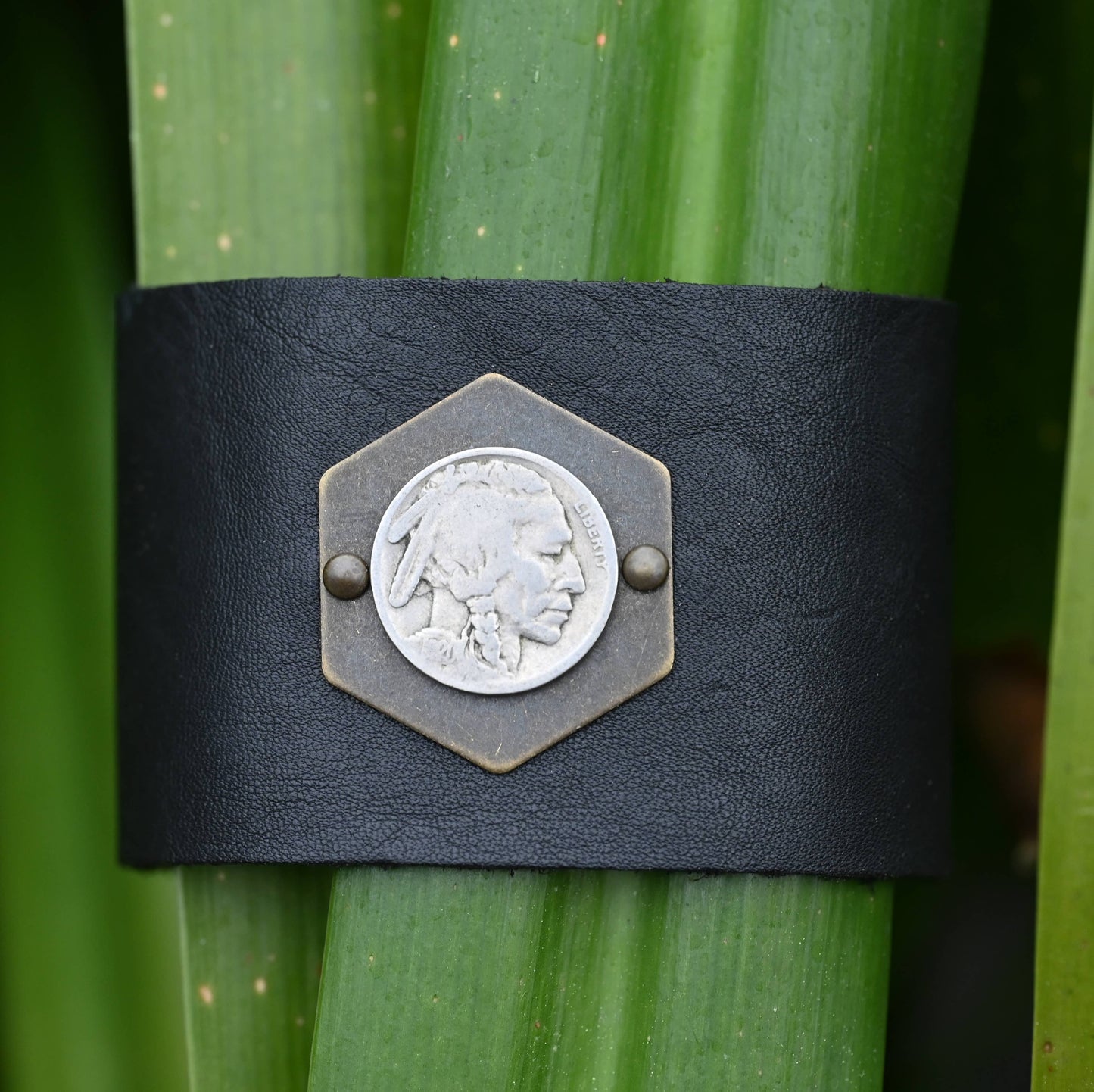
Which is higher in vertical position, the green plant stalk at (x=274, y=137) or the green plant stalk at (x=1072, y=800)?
the green plant stalk at (x=274, y=137)

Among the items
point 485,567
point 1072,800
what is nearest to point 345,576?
point 485,567

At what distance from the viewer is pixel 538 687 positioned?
0.42 meters

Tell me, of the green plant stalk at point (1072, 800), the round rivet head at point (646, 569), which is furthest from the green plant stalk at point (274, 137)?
the green plant stalk at point (1072, 800)

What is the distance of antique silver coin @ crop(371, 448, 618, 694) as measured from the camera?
42 cm

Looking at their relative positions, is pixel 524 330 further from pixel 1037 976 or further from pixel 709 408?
pixel 1037 976

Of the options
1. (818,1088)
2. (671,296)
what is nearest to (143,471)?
(671,296)

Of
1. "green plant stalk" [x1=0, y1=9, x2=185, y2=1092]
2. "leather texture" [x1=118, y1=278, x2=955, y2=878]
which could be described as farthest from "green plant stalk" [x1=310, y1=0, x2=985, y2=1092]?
"green plant stalk" [x1=0, y1=9, x2=185, y2=1092]

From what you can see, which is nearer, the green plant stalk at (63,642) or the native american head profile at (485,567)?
the native american head profile at (485,567)

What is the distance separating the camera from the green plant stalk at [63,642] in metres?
0.62

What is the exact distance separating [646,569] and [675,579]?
14mm

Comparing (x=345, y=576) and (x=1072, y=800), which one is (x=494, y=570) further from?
(x=1072, y=800)

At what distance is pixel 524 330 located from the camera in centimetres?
42

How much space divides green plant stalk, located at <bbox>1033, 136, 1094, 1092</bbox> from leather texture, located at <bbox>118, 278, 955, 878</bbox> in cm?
6

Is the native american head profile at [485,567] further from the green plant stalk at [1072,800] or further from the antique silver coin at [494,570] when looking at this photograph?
the green plant stalk at [1072,800]
